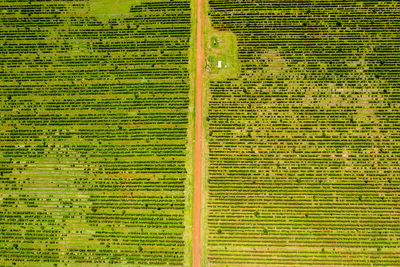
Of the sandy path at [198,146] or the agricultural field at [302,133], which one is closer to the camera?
the agricultural field at [302,133]

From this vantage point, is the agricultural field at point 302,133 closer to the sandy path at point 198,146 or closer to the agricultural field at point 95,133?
the sandy path at point 198,146

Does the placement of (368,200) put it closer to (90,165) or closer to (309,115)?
(309,115)

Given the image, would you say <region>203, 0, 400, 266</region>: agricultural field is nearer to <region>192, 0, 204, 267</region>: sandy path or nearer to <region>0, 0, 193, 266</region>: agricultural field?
<region>192, 0, 204, 267</region>: sandy path

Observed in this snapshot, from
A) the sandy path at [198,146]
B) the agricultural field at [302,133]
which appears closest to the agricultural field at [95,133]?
the sandy path at [198,146]

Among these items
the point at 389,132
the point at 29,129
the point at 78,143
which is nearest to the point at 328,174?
the point at 389,132

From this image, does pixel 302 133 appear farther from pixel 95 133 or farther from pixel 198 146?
pixel 95 133

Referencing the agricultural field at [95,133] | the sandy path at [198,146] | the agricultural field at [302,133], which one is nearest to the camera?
the agricultural field at [302,133]

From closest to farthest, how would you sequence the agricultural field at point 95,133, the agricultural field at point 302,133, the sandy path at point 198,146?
the agricultural field at point 302,133 < the sandy path at point 198,146 < the agricultural field at point 95,133
